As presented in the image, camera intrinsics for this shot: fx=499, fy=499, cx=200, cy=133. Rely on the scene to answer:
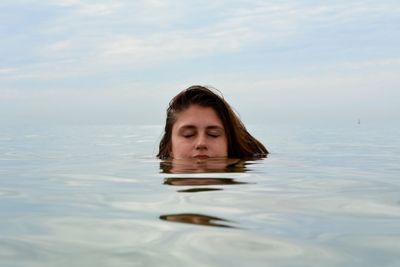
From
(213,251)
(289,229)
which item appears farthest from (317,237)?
(213,251)

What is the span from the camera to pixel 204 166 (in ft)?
16.3

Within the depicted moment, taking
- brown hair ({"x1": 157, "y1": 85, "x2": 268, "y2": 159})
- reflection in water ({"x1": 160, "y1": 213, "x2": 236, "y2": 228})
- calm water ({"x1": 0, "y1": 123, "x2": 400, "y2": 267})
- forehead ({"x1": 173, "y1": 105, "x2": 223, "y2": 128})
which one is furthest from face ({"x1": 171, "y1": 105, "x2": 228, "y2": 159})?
reflection in water ({"x1": 160, "y1": 213, "x2": 236, "y2": 228})

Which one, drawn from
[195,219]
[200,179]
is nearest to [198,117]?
[200,179]

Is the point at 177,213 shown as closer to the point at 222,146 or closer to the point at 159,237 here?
the point at 159,237

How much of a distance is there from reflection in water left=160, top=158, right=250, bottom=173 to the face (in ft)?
0.30

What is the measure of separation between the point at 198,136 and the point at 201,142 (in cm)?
13

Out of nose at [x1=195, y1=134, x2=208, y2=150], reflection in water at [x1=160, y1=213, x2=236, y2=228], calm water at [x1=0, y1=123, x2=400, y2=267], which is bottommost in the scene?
calm water at [x1=0, y1=123, x2=400, y2=267]

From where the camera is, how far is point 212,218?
2473mm

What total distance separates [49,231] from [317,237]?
120 centimetres

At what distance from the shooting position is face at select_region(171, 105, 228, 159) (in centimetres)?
551

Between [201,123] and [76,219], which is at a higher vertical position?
[201,123]

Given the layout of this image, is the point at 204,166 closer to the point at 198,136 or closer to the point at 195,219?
the point at 198,136

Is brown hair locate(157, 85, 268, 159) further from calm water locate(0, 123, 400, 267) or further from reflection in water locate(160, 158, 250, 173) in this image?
calm water locate(0, 123, 400, 267)

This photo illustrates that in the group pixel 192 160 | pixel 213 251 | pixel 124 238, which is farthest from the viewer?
pixel 192 160
